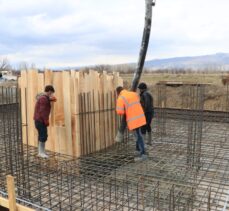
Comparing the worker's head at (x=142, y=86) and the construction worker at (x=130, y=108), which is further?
the worker's head at (x=142, y=86)

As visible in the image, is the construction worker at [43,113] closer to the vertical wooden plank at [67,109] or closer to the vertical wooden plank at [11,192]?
the vertical wooden plank at [67,109]

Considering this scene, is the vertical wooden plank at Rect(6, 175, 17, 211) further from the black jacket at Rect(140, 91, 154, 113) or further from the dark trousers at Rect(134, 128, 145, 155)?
the black jacket at Rect(140, 91, 154, 113)

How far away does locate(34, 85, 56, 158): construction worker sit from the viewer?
568 centimetres

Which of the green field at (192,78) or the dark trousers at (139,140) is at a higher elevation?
the green field at (192,78)

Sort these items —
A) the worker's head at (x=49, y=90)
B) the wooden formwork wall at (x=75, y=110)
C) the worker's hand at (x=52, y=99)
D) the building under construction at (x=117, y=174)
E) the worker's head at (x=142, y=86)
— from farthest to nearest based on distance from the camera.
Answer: the worker's head at (x=142, y=86) → the wooden formwork wall at (x=75, y=110) → the worker's hand at (x=52, y=99) → the worker's head at (x=49, y=90) → the building under construction at (x=117, y=174)

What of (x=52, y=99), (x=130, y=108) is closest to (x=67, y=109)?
(x=52, y=99)

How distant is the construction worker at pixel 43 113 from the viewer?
568 cm

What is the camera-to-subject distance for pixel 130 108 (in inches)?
232

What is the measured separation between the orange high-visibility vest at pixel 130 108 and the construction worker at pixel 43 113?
4.36 ft

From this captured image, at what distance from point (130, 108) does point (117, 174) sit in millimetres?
1322

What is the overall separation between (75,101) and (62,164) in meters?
1.26

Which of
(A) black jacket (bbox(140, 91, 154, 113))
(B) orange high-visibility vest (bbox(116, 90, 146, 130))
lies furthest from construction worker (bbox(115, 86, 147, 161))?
(A) black jacket (bbox(140, 91, 154, 113))

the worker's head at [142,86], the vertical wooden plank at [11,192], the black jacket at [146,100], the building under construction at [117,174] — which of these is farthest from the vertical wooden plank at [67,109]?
the vertical wooden plank at [11,192]

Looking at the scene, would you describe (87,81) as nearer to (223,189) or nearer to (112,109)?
(112,109)
